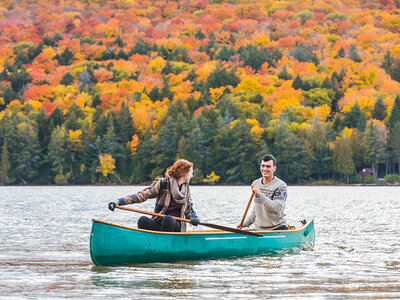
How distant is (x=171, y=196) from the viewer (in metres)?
13.8

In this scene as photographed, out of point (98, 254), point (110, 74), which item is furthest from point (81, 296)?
point (110, 74)

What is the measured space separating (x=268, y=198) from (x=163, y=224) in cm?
229

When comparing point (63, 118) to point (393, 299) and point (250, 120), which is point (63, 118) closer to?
point (250, 120)

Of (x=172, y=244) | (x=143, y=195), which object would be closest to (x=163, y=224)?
(x=172, y=244)

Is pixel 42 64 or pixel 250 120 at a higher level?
pixel 42 64

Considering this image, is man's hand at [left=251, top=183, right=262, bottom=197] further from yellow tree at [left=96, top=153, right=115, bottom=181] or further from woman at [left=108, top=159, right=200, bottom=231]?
yellow tree at [left=96, top=153, right=115, bottom=181]

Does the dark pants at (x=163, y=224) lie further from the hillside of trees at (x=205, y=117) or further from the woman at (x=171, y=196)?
the hillside of trees at (x=205, y=117)

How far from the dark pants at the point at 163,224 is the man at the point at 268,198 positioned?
170 centimetres

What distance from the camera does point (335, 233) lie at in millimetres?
22438

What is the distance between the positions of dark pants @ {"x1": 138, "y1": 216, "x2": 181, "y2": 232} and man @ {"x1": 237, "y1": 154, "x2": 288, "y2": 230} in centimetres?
170

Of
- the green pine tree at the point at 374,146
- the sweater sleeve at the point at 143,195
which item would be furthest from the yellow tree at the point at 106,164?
the sweater sleeve at the point at 143,195

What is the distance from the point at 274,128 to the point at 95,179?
2836 centimetres

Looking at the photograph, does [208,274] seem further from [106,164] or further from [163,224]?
[106,164]

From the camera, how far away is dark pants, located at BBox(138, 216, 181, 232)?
13.6 m
